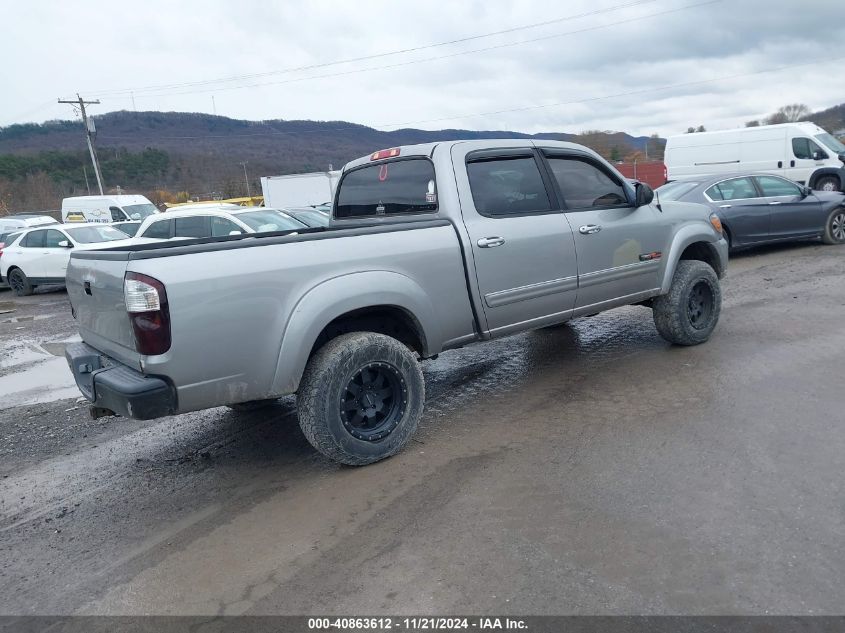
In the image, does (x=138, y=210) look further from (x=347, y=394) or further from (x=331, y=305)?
(x=331, y=305)

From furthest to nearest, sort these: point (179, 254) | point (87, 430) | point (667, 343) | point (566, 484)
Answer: point (667, 343) < point (87, 430) < point (566, 484) < point (179, 254)

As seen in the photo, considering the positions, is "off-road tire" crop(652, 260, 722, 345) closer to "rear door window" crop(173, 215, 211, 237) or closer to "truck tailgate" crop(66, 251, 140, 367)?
"truck tailgate" crop(66, 251, 140, 367)

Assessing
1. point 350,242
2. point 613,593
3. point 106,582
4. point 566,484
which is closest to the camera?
point 613,593

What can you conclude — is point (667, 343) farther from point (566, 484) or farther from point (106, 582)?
point (106, 582)

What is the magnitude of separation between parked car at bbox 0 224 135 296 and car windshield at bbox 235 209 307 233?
3.49 m

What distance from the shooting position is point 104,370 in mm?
3535

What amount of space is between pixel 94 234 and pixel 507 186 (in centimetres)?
1319

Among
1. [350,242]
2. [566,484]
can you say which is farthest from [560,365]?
[350,242]

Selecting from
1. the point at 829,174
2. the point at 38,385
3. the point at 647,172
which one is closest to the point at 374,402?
the point at 38,385

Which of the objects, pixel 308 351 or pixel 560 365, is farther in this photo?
pixel 560 365

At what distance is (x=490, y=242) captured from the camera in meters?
4.34

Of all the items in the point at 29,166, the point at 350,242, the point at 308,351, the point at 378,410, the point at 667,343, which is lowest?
the point at 667,343

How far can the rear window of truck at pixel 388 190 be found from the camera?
15.0 ft

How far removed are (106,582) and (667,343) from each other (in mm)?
5219
